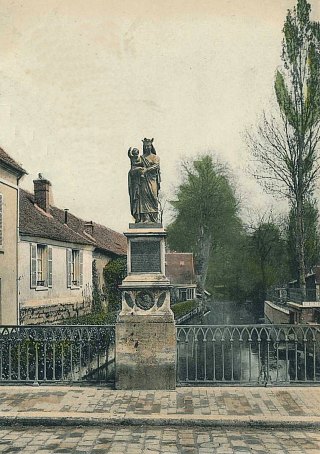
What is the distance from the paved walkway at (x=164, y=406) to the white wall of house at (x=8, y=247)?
9.64m

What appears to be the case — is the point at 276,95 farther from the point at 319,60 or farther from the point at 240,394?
the point at 240,394

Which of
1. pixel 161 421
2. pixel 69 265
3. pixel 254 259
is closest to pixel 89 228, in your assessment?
pixel 69 265

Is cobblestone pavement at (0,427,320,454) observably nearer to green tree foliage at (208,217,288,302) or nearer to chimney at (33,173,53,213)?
chimney at (33,173,53,213)

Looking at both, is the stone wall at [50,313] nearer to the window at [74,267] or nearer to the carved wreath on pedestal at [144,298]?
the window at [74,267]

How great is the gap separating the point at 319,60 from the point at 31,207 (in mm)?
14782

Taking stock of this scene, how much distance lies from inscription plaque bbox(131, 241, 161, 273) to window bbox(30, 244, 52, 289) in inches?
512

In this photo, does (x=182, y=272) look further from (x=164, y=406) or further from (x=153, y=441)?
(x=153, y=441)

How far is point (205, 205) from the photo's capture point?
4628 centimetres

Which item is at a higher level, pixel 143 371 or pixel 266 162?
pixel 266 162

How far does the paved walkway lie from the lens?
7980 mm

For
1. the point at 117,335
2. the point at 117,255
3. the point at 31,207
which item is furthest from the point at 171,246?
the point at 117,335

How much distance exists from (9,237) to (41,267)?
411cm

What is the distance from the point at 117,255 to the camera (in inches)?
1464

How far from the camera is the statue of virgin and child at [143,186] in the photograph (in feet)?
34.0
